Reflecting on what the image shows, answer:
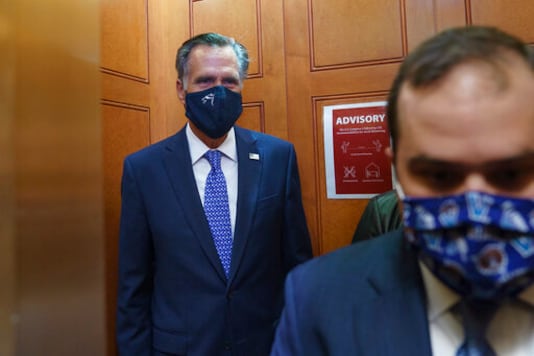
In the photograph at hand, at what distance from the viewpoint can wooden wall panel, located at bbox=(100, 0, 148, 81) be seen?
165 centimetres

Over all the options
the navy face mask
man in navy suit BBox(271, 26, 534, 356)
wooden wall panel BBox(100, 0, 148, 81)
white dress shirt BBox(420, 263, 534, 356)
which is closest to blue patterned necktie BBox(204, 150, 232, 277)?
the navy face mask

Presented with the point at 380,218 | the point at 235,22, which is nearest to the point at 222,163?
the point at 380,218

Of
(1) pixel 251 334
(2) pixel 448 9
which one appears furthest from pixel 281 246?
(2) pixel 448 9

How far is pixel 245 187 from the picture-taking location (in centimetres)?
148

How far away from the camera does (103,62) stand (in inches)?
64.1

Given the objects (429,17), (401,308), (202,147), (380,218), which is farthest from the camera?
(429,17)

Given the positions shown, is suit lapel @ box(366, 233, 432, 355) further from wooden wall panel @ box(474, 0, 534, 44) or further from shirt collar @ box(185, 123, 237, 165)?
wooden wall panel @ box(474, 0, 534, 44)

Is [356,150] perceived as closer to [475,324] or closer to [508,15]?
[508,15]

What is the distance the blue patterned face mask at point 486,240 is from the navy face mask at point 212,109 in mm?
961

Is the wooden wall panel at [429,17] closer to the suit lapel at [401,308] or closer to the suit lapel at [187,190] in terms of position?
the suit lapel at [187,190]

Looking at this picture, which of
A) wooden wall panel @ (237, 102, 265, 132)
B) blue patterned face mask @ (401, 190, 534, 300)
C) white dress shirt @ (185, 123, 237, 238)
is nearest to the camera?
blue patterned face mask @ (401, 190, 534, 300)

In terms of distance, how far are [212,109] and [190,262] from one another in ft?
1.72

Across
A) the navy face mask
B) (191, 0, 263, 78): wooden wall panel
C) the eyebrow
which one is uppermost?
(191, 0, 263, 78): wooden wall panel

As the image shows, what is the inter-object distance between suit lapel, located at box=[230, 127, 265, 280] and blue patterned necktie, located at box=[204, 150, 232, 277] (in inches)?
1.3
